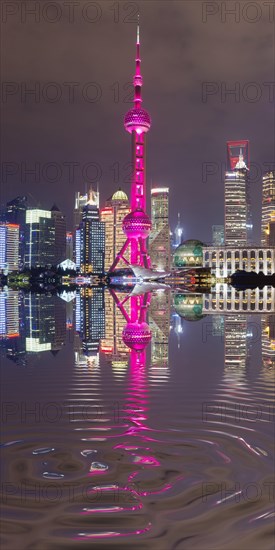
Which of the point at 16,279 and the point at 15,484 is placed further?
the point at 16,279

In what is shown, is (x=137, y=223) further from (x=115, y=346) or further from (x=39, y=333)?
(x=115, y=346)

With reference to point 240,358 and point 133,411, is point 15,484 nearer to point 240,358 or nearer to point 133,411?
point 133,411

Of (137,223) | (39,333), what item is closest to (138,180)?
(137,223)

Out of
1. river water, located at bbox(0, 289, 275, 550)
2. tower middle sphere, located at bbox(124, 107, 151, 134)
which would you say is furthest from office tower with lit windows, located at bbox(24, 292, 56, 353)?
tower middle sphere, located at bbox(124, 107, 151, 134)

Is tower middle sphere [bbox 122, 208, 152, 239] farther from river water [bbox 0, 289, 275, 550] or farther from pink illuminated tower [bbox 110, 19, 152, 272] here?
river water [bbox 0, 289, 275, 550]

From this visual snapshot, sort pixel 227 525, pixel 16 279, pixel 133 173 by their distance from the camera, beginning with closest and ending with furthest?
pixel 227 525
pixel 133 173
pixel 16 279

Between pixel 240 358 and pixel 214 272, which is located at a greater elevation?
pixel 214 272

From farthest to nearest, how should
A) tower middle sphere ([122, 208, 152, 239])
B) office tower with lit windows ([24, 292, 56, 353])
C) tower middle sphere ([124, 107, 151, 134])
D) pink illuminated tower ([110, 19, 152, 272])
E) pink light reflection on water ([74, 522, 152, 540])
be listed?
tower middle sphere ([124, 107, 151, 134])
tower middle sphere ([122, 208, 152, 239])
pink illuminated tower ([110, 19, 152, 272])
office tower with lit windows ([24, 292, 56, 353])
pink light reflection on water ([74, 522, 152, 540])

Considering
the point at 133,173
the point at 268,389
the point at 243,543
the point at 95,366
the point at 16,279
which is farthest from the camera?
the point at 16,279

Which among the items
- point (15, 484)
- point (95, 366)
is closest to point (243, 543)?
point (15, 484)
